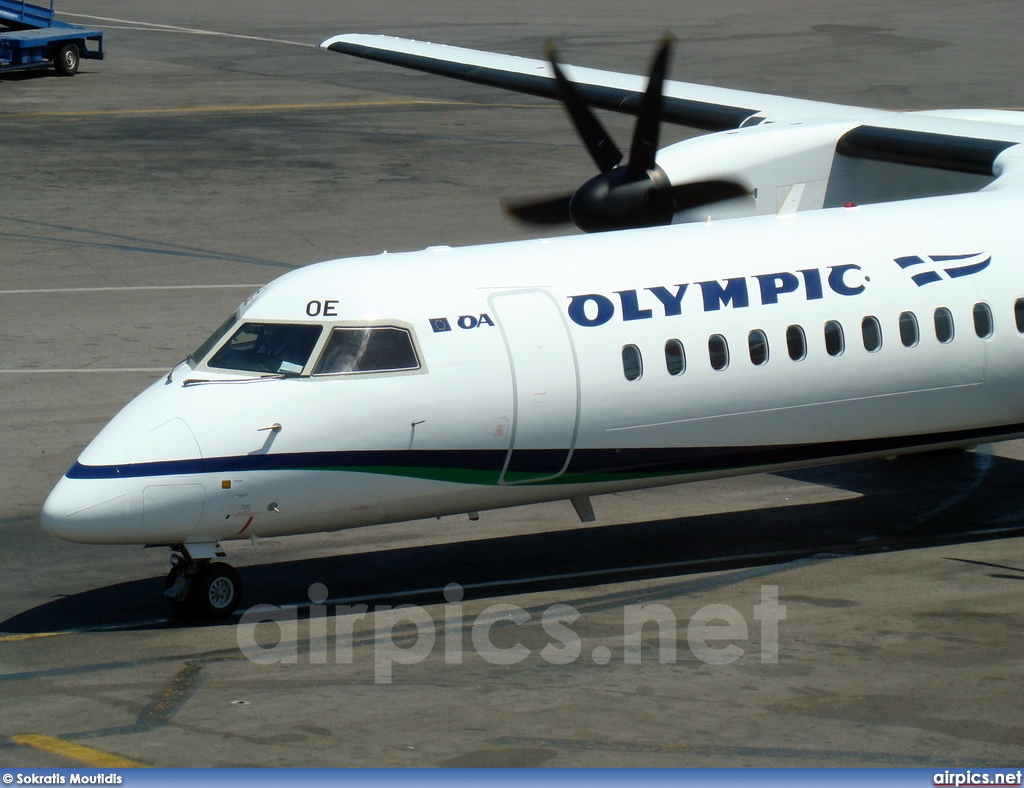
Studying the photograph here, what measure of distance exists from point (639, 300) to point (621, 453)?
4.94ft

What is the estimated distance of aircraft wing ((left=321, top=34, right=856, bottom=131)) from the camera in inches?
867

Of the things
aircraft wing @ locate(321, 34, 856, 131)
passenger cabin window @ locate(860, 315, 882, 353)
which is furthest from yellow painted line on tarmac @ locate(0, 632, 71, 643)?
aircraft wing @ locate(321, 34, 856, 131)

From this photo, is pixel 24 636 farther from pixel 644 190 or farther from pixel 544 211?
→ pixel 644 190

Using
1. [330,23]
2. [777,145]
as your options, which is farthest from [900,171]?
[330,23]

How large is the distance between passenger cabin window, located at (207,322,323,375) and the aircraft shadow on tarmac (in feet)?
7.54

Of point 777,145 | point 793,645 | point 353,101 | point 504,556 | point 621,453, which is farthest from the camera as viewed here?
point 353,101

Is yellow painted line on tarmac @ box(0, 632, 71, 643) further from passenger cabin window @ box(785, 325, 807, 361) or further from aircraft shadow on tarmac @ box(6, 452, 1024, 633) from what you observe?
passenger cabin window @ box(785, 325, 807, 361)

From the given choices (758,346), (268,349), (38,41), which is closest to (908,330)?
(758,346)

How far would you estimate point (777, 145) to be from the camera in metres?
19.2

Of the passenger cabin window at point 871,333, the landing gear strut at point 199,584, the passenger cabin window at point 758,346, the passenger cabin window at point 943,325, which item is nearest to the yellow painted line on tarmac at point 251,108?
the passenger cabin window at point 943,325

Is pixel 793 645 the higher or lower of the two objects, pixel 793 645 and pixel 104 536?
the lower

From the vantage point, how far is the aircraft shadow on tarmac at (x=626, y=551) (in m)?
14.4

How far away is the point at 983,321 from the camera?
15961 mm

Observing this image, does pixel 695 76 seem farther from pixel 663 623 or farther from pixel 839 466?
pixel 663 623
